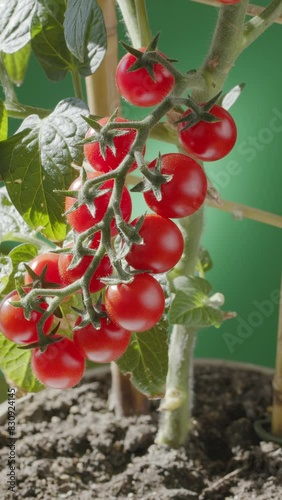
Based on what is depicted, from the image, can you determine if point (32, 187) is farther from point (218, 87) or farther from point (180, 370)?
point (180, 370)

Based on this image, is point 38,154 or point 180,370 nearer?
point 38,154

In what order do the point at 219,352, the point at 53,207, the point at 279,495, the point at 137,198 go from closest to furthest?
the point at 53,207
the point at 279,495
the point at 137,198
the point at 219,352

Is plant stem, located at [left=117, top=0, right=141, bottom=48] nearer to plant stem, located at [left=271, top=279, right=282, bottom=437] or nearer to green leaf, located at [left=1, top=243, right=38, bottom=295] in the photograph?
green leaf, located at [left=1, top=243, right=38, bottom=295]

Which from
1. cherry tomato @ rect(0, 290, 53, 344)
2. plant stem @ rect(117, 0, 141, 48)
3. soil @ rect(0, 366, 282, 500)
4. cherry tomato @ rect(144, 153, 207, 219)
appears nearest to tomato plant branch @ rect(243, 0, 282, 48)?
plant stem @ rect(117, 0, 141, 48)

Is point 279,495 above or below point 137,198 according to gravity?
below

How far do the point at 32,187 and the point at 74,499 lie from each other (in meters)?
0.42

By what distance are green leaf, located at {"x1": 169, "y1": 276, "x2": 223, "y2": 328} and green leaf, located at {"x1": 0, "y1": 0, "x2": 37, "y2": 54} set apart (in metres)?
0.31

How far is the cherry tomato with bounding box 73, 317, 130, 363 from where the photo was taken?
1.73 ft

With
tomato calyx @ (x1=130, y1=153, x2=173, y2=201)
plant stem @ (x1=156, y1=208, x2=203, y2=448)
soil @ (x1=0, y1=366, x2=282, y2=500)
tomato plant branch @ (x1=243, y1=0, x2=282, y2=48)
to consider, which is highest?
tomato plant branch @ (x1=243, y1=0, x2=282, y2=48)

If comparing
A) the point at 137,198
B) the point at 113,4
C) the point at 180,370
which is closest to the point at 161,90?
the point at 113,4

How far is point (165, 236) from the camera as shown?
49 centimetres

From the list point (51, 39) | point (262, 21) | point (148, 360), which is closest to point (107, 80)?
point (51, 39)

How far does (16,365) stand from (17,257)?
0.13 metres

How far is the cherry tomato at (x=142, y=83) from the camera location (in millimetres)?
542
